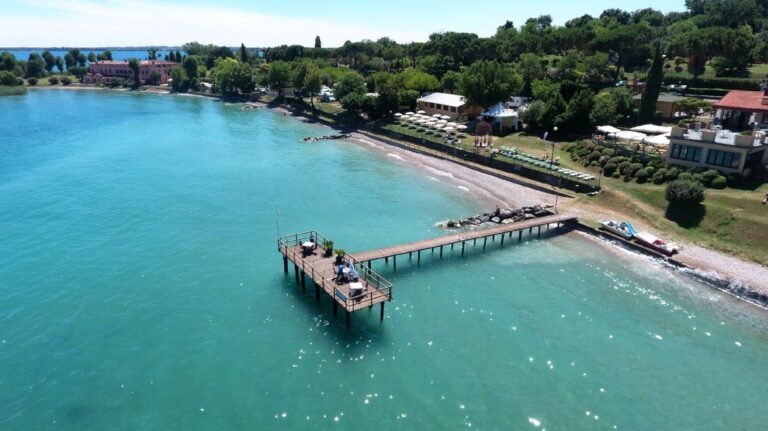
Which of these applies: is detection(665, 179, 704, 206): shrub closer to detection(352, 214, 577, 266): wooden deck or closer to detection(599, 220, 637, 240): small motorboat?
detection(599, 220, 637, 240): small motorboat

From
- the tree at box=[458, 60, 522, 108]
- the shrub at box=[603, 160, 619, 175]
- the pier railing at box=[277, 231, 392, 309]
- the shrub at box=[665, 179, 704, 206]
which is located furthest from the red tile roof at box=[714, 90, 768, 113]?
the pier railing at box=[277, 231, 392, 309]

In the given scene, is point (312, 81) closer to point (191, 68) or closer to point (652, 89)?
point (652, 89)

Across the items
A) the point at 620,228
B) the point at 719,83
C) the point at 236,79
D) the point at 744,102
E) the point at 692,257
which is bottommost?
the point at 692,257

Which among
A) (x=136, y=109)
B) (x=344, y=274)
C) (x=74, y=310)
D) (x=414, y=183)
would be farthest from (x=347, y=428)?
(x=136, y=109)

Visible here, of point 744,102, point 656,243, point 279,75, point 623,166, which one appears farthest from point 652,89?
point 279,75

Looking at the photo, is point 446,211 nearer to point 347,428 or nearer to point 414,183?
point 414,183

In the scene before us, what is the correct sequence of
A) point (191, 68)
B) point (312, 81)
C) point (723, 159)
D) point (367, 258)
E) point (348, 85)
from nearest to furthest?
point (367, 258)
point (723, 159)
point (348, 85)
point (312, 81)
point (191, 68)

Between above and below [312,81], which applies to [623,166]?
below

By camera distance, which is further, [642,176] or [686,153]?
[642,176]
